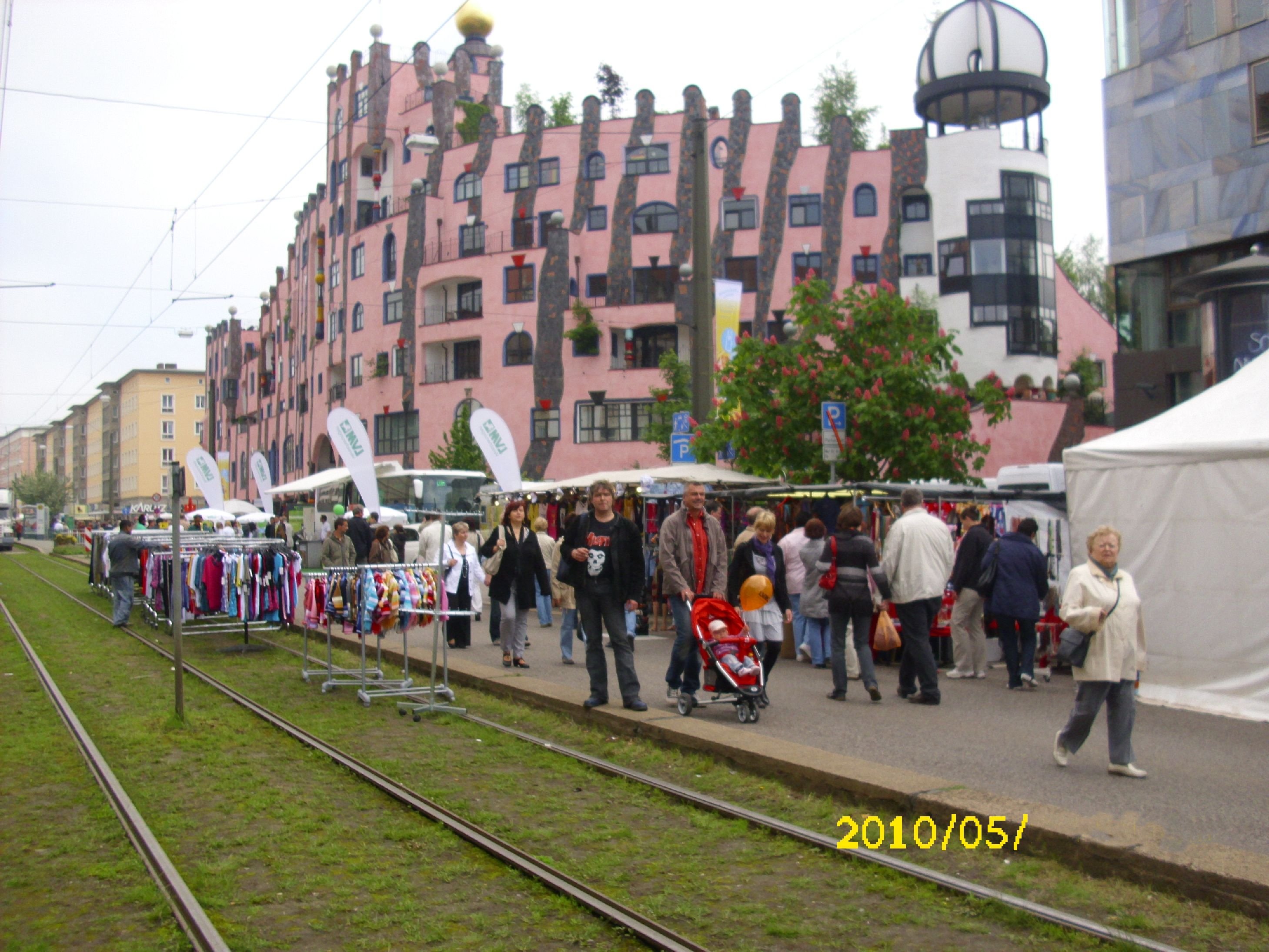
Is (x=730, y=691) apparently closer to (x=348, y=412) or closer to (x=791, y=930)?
(x=791, y=930)

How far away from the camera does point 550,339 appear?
167 ft

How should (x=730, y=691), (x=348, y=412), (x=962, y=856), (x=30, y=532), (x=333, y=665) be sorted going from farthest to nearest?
(x=30, y=532)
(x=348, y=412)
(x=333, y=665)
(x=730, y=691)
(x=962, y=856)

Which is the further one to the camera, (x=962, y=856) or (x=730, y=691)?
(x=730, y=691)

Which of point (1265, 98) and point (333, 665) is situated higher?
point (1265, 98)

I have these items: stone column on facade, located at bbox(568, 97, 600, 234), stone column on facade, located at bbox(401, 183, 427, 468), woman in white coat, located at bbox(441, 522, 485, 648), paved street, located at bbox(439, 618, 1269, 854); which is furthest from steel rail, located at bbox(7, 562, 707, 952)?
stone column on facade, located at bbox(401, 183, 427, 468)

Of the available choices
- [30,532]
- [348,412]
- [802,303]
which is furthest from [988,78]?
[30,532]

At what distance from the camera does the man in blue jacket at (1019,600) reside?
480 inches

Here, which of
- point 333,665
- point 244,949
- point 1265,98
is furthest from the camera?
point 1265,98

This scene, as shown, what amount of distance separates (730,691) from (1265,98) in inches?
651

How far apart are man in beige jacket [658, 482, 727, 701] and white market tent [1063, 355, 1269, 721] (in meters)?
4.41

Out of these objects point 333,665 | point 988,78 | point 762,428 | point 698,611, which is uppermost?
point 988,78

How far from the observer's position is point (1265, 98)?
65.5 ft

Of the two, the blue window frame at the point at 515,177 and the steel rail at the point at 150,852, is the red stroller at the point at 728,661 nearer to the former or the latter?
the steel rail at the point at 150,852

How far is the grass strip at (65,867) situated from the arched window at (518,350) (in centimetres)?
4277
